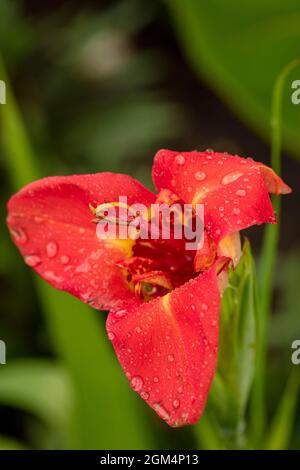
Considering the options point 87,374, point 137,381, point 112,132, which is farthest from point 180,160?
point 112,132

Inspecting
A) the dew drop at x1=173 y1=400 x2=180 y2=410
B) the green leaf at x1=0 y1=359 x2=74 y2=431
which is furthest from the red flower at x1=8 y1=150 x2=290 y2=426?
the green leaf at x1=0 y1=359 x2=74 y2=431

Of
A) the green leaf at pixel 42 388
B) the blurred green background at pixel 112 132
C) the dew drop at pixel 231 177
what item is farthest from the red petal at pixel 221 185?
the green leaf at pixel 42 388

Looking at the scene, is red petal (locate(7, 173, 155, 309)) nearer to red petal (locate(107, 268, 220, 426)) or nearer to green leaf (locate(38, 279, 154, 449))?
red petal (locate(107, 268, 220, 426))

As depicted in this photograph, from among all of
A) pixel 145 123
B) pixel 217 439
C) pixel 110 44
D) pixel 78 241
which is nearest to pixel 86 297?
pixel 78 241

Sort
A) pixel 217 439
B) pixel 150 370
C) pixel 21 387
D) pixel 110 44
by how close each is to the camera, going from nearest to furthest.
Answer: pixel 150 370, pixel 217 439, pixel 21 387, pixel 110 44

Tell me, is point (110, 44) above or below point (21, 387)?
above

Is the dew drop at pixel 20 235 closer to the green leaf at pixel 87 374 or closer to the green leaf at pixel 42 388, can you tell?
the green leaf at pixel 87 374

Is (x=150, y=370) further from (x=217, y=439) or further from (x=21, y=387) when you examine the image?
(x=21, y=387)

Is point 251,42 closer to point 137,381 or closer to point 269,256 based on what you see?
point 269,256
